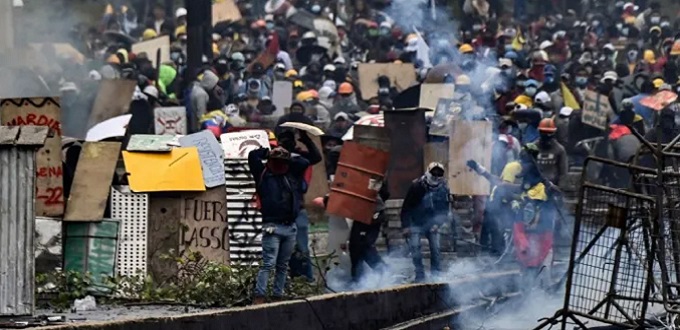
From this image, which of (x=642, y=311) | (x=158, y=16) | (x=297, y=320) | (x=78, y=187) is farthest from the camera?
(x=158, y=16)

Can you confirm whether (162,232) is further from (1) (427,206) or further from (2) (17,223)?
(2) (17,223)

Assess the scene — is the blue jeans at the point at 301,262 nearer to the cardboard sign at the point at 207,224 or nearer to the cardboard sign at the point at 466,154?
the cardboard sign at the point at 207,224

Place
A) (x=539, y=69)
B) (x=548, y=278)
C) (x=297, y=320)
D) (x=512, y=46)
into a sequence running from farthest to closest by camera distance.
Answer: (x=512, y=46), (x=539, y=69), (x=548, y=278), (x=297, y=320)

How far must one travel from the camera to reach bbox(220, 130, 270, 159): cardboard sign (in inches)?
656

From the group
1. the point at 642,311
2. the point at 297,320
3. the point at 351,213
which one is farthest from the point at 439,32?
the point at 642,311

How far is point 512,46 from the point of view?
103 feet

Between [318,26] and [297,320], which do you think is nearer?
[297,320]

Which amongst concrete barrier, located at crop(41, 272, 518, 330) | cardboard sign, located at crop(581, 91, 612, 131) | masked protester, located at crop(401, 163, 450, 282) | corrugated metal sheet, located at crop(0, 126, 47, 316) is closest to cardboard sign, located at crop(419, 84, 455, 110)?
cardboard sign, located at crop(581, 91, 612, 131)

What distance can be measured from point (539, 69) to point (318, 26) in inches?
206

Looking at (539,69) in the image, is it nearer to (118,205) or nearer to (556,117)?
(556,117)

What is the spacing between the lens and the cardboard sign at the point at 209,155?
1612cm

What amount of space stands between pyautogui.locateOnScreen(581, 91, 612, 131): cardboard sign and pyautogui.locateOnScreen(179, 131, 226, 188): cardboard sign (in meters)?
10.5

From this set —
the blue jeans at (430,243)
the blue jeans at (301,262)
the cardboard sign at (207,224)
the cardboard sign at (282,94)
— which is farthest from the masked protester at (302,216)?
the cardboard sign at (282,94)

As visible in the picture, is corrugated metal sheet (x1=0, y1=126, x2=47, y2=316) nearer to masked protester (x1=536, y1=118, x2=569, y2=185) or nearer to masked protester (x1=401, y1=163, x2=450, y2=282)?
masked protester (x1=401, y1=163, x2=450, y2=282)
